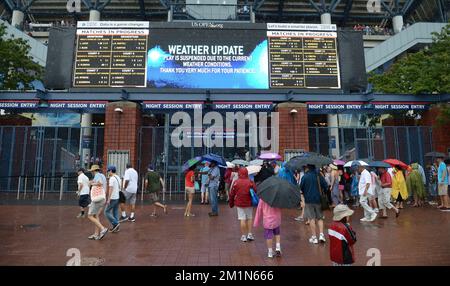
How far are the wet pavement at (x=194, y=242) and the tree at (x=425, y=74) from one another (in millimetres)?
8158

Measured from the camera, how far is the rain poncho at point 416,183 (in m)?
13.1

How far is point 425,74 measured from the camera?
1725cm

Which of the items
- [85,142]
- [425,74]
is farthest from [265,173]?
[425,74]

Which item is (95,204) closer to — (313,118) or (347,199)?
(347,199)

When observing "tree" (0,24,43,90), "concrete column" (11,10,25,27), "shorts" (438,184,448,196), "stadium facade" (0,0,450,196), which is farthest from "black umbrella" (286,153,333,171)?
"concrete column" (11,10,25,27)

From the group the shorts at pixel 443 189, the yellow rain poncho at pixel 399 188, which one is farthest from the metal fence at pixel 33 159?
the shorts at pixel 443 189

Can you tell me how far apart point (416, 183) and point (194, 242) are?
10.0m

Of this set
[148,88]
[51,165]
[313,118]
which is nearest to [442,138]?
[313,118]

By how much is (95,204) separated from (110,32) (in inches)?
488

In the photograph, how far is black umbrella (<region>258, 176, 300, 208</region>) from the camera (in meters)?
5.97

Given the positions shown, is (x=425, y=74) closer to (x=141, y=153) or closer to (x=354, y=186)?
(x=354, y=186)

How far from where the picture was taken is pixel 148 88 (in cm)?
1702

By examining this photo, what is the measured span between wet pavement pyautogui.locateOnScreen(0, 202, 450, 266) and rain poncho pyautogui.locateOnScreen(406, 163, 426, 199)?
2.17 metres

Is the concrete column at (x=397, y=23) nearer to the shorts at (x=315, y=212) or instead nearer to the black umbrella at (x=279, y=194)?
the shorts at (x=315, y=212)
